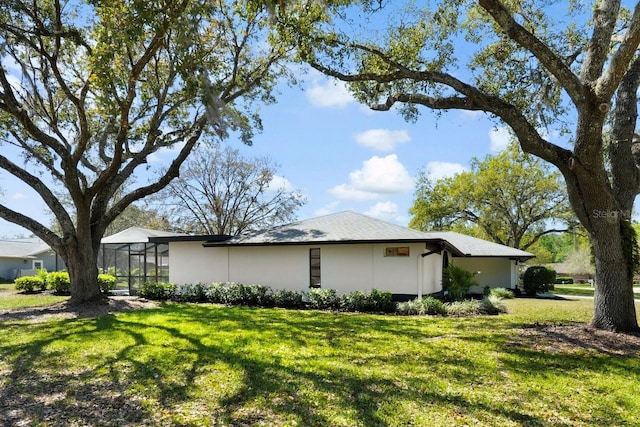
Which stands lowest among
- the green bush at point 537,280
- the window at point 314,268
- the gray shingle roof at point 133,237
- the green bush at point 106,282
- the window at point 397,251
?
the green bush at point 537,280

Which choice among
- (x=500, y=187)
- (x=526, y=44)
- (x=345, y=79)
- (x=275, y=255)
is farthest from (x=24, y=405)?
(x=500, y=187)

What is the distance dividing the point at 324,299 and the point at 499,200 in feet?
69.3

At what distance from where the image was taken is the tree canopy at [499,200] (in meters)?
29.6

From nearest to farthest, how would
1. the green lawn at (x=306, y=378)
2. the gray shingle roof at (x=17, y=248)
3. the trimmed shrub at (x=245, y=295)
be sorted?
the green lawn at (x=306, y=378) → the trimmed shrub at (x=245, y=295) → the gray shingle roof at (x=17, y=248)

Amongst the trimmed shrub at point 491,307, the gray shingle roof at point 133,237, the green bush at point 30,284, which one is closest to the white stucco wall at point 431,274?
the trimmed shrub at point 491,307

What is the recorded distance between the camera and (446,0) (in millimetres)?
9602

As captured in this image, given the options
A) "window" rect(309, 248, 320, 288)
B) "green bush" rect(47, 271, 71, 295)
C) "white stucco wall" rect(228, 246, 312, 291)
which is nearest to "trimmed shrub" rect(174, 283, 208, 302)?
"white stucco wall" rect(228, 246, 312, 291)

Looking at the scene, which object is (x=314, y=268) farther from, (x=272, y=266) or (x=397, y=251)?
(x=397, y=251)

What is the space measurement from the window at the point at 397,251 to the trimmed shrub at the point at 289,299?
3.46 metres

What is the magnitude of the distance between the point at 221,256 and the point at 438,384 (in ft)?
45.3

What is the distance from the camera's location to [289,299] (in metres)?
15.2

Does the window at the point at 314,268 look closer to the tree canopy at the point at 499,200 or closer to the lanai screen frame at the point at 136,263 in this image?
the lanai screen frame at the point at 136,263

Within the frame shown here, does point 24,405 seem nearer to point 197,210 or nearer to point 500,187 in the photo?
point 197,210

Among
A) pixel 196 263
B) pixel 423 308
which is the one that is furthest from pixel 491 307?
pixel 196 263
